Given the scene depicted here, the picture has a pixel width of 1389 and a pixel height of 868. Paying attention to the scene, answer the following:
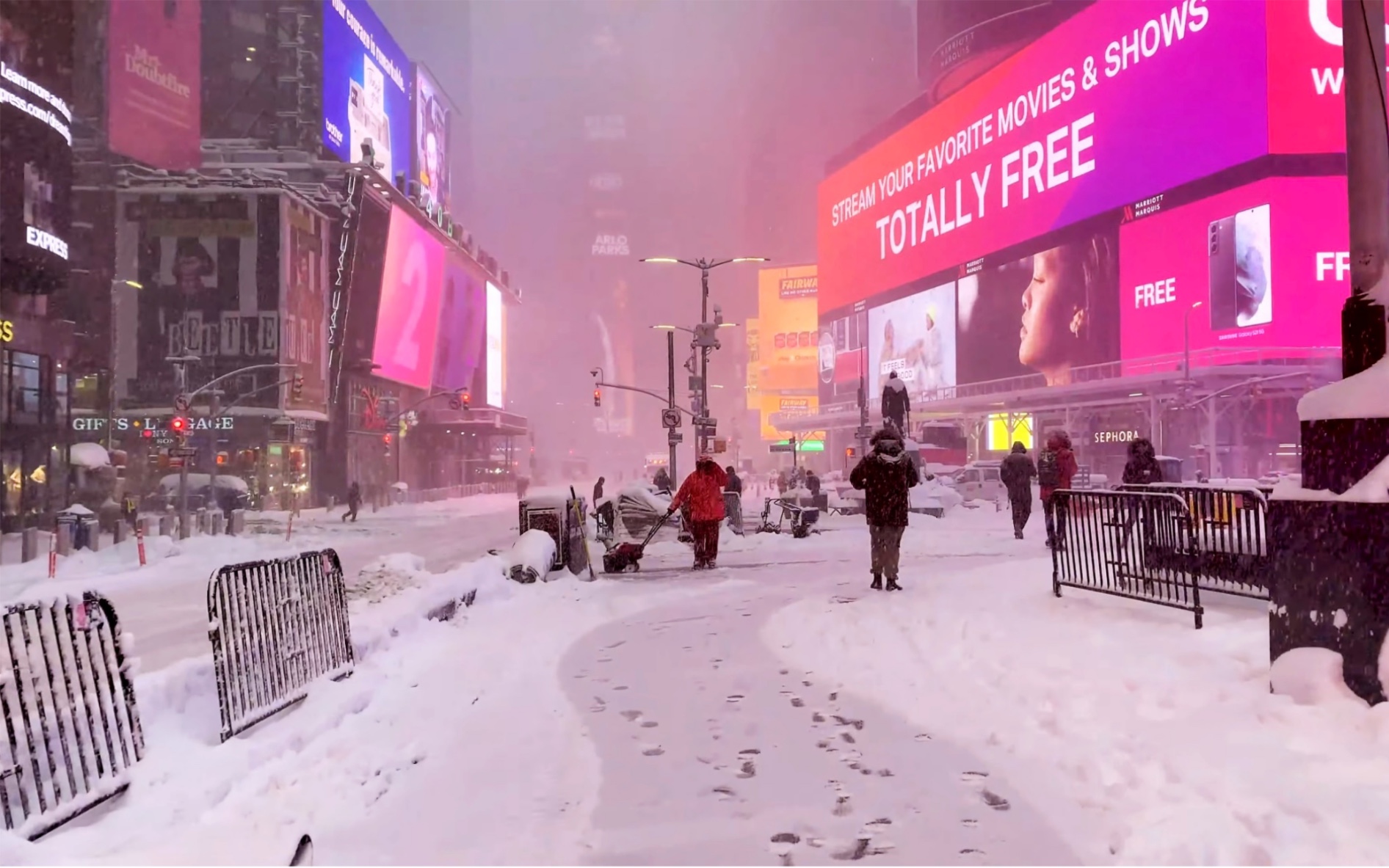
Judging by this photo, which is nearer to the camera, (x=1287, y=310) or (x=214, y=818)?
(x=214, y=818)

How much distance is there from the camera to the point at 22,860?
354cm

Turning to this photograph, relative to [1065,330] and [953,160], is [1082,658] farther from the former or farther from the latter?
[953,160]

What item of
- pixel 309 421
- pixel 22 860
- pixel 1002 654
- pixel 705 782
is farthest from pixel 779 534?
pixel 309 421

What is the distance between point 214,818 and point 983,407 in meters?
76.3

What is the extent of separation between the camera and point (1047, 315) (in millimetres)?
69938

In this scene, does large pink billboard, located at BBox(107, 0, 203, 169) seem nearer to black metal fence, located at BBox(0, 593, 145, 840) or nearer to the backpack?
the backpack

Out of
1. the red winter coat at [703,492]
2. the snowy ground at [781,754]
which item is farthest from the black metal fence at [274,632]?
the red winter coat at [703,492]

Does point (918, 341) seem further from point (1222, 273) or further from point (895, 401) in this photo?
point (895, 401)

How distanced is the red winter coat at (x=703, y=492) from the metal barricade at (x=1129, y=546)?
552 cm

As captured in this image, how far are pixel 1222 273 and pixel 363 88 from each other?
57438 mm

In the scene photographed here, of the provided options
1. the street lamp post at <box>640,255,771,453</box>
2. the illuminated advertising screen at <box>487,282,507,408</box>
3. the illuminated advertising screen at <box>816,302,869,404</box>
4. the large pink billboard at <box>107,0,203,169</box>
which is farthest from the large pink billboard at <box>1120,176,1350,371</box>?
the illuminated advertising screen at <box>487,282,507,408</box>

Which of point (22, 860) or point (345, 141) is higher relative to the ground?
point (345, 141)

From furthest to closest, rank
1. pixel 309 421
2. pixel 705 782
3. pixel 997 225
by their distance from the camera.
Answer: pixel 997 225, pixel 309 421, pixel 705 782

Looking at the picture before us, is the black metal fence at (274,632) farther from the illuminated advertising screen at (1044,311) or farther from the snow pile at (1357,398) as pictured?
the illuminated advertising screen at (1044,311)
